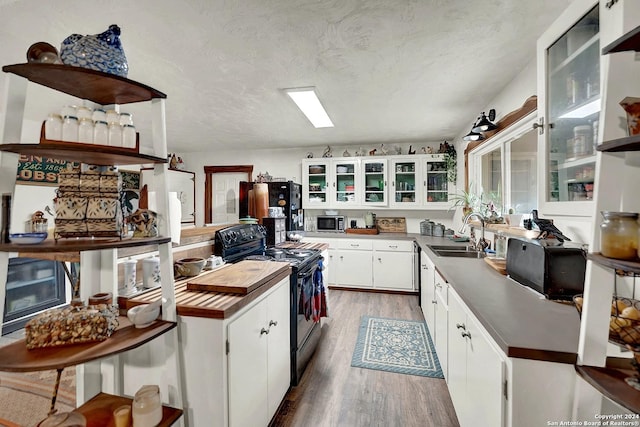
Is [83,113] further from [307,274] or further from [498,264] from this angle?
[498,264]

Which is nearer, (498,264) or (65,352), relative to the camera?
(65,352)

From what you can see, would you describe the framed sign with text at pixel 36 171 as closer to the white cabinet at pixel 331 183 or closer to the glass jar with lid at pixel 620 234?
the white cabinet at pixel 331 183

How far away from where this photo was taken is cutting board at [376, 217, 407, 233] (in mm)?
4699

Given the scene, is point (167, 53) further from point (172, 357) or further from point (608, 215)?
point (608, 215)

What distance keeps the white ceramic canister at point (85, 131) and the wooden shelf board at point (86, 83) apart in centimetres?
14

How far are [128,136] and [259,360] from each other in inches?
48.3

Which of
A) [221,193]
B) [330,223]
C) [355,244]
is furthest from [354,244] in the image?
[221,193]

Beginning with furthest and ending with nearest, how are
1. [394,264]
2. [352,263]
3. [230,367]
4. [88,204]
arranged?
1. [352,263]
2. [394,264]
3. [230,367]
4. [88,204]

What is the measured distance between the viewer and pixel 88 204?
97 centimetres

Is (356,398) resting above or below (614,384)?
below

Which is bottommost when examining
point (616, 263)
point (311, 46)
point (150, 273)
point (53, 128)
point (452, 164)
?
point (150, 273)

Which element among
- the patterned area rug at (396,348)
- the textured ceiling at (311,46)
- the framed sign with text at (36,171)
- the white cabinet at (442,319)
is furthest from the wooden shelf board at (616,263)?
the framed sign with text at (36,171)

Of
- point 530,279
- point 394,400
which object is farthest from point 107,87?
point 394,400

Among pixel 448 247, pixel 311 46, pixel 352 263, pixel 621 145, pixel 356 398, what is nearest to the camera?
pixel 621 145
